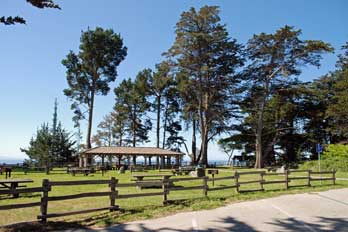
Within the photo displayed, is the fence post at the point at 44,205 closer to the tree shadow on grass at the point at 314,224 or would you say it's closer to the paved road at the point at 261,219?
the paved road at the point at 261,219

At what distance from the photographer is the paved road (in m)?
7.44

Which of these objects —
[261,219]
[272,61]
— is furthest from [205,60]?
[261,219]

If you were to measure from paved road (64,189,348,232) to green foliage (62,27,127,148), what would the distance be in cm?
3191

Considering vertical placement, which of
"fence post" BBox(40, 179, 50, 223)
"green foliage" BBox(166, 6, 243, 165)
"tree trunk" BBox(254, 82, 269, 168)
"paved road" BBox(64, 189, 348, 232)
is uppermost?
"green foliage" BBox(166, 6, 243, 165)

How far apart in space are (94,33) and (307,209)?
35448mm

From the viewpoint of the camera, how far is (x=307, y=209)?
9.85 m

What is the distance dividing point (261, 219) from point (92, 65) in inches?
1393

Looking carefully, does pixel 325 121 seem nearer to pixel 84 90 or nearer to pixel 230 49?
pixel 230 49

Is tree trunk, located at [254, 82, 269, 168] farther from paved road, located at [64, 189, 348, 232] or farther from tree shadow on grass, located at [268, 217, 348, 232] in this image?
tree shadow on grass, located at [268, 217, 348, 232]

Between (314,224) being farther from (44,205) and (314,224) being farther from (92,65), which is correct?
(92,65)

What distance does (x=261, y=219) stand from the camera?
834 centimetres

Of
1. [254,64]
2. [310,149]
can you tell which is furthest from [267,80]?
[310,149]

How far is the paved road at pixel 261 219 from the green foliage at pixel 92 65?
105ft

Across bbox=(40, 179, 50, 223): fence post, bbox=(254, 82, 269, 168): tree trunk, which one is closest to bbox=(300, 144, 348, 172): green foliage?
bbox=(254, 82, 269, 168): tree trunk
